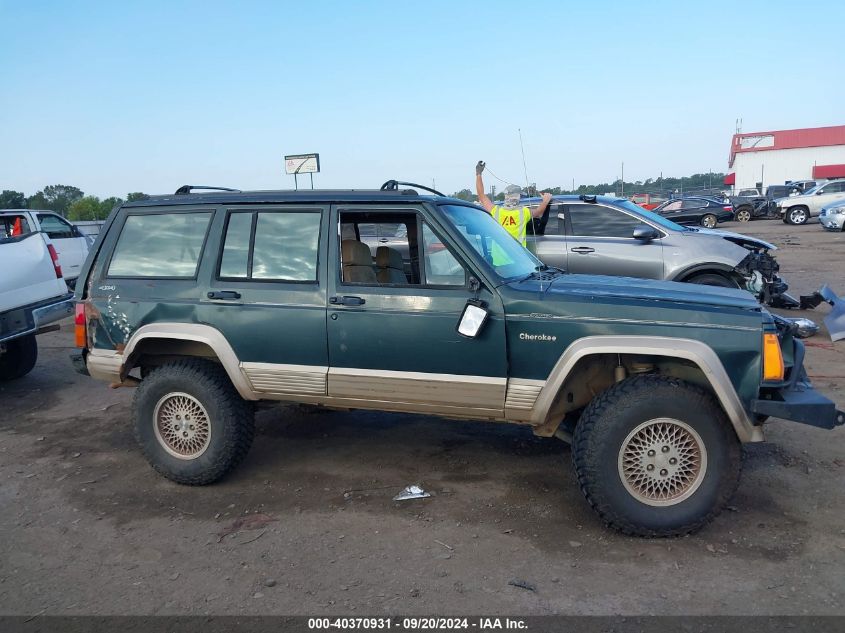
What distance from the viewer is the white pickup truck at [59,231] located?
40.9 feet

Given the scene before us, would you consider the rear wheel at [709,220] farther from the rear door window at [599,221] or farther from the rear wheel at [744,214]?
the rear door window at [599,221]

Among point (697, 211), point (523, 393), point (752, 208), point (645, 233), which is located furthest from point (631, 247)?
point (752, 208)

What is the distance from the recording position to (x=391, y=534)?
3.79m

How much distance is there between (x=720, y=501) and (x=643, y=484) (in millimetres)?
411

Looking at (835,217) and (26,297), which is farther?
(835,217)

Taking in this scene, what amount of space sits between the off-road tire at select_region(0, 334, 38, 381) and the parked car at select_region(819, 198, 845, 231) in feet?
79.9

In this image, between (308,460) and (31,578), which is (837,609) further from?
(31,578)

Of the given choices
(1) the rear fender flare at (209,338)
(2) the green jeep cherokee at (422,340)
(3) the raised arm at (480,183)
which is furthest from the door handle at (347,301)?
(3) the raised arm at (480,183)

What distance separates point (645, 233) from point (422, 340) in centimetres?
502

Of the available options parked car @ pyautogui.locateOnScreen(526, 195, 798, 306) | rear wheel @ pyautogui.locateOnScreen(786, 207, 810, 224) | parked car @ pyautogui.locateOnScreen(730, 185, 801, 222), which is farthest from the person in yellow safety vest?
parked car @ pyautogui.locateOnScreen(730, 185, 801, 222)

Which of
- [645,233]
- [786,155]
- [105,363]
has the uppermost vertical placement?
[786,155]

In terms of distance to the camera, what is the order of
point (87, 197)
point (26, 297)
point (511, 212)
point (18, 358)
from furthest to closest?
point (87, 197) → point (511, 212) → point (18, 358) → point (26, 297)

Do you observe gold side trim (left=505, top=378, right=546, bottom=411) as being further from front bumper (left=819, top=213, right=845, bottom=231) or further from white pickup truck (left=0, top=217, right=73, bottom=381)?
front bumper (left=819, top=213, right=845, bottom=231)

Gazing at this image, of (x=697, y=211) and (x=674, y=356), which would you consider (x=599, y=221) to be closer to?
(x=674, y=356)
